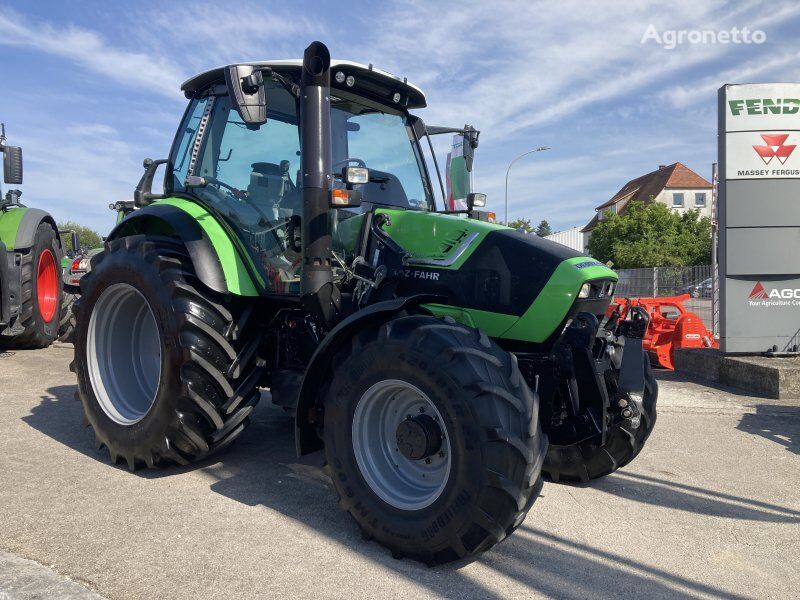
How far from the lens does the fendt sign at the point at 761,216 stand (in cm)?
877

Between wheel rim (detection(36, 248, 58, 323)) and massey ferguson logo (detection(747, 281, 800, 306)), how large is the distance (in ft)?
33.3

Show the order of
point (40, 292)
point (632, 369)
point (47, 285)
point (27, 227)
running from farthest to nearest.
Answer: point (47, 285)
point (40, 292)
point (27, 227)
point (632, 369)

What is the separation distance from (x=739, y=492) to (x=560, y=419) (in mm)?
1667

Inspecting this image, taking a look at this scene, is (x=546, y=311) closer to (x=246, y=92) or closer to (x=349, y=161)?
(x=349, y=161)

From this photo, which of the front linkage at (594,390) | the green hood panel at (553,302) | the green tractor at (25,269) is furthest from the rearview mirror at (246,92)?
the green tractor at (25,269)

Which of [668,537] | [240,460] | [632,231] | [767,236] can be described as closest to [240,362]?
[240,460]

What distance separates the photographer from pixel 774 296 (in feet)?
29.0

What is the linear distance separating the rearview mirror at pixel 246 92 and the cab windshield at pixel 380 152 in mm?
835

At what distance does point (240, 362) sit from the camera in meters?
4.28

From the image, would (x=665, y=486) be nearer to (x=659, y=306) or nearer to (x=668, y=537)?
(x=668, y=537)

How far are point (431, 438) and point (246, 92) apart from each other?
209cm

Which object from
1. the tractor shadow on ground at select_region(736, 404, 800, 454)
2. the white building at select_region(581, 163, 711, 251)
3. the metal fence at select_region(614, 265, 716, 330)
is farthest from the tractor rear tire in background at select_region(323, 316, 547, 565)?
the white building at select_region(581, 163, 711, 251)


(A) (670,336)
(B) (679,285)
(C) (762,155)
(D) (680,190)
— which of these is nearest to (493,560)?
(A) (670,336)

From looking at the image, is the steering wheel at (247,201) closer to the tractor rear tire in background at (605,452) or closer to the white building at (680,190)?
the tractor rear tire in background at (605,452)
